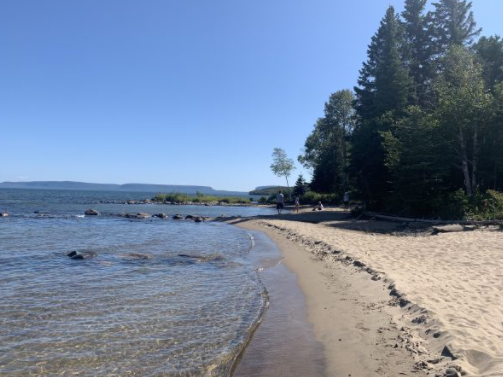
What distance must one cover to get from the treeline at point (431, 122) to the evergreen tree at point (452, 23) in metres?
0.10

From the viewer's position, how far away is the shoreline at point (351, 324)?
4816mm

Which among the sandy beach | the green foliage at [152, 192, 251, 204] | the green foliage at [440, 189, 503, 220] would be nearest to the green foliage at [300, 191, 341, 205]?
the green foliage at [152, 192, 251, 204]

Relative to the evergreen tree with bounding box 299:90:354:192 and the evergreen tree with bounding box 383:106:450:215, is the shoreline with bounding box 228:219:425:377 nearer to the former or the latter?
the evergreen tree with bounding box 383:106:450:215

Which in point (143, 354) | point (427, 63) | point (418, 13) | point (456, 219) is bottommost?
point (143, 354)

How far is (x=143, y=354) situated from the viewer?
17.7 ft

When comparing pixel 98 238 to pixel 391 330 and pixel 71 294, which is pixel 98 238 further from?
pixel 391 330

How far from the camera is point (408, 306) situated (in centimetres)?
673

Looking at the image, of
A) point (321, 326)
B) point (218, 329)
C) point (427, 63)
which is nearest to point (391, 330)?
point (321, 326)

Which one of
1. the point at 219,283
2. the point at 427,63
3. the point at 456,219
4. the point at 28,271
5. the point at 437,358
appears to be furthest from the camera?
the point at 427,63

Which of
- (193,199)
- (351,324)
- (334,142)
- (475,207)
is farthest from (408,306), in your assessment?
(193,199)

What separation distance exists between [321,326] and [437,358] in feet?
7.04

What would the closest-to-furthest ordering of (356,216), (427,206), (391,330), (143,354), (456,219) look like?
1. (143,354)
2. (391,330)
3. (456,219)
4. (427,206)
5. (356,216)

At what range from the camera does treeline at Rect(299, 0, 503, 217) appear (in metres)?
22.2

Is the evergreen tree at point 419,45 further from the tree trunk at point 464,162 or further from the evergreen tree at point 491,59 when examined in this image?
the tree trunk at point 464,162
